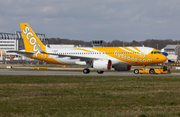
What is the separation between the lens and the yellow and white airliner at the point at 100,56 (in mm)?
42469

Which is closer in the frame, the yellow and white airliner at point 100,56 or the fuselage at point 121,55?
the yellow and white airliner at point 100,56

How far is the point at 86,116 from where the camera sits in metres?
11.4

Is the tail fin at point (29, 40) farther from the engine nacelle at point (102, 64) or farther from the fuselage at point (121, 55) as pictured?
the engine nacelle at point (102, 64)

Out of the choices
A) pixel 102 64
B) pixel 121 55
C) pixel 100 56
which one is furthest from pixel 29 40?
pixel 121 55

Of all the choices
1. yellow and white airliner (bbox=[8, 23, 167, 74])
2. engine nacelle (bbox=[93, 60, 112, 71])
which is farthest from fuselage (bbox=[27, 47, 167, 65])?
engine nacelle (bbox=[93, 60, 112, 71])

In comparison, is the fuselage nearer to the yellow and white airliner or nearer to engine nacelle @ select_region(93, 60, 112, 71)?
the yellow and white airliner

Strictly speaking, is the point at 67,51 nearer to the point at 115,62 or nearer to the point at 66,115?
the point at 115,62

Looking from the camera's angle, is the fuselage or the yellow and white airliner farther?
the fuselage

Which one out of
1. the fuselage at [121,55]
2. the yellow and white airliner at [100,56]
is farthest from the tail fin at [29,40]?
the fuselage at [121,55]

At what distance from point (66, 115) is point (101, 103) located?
139 inches

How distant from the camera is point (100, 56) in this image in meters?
44.6

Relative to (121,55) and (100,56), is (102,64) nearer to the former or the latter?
(100,56)

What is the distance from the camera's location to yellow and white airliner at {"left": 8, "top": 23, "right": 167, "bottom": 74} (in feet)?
139

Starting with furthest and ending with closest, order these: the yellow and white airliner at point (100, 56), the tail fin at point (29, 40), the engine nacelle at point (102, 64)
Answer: the tail fin at point (29, 40) → the yellow and white airliner at point (100, 56) → the engine nacelle at point (102, 64)
